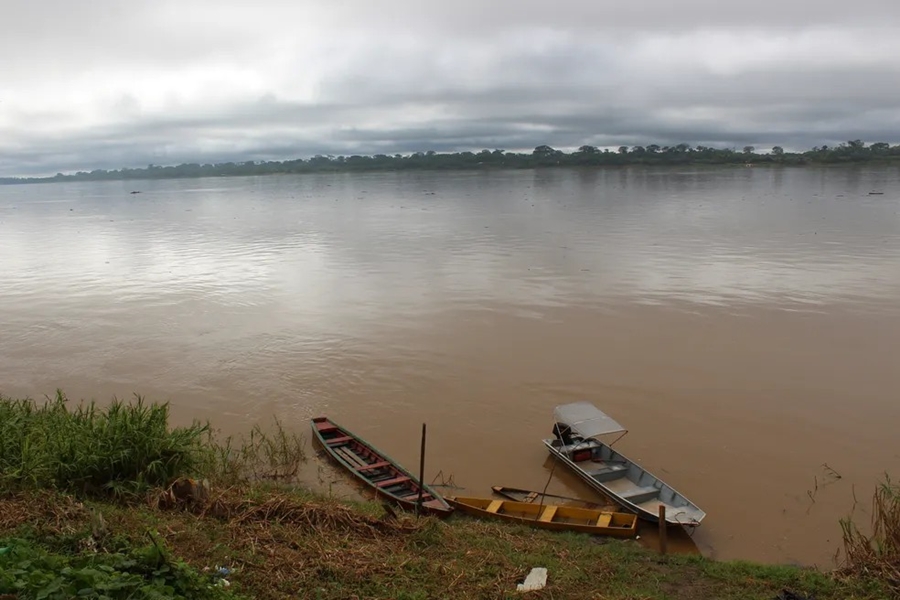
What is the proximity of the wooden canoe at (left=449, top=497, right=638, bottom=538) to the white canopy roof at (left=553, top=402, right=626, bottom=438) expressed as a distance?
5.39 ft

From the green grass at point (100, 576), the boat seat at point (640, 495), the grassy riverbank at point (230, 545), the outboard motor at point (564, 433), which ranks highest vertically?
the green grass at point (100, 576)

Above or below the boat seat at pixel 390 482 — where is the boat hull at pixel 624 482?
below

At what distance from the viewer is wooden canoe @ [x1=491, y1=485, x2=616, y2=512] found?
447 inches

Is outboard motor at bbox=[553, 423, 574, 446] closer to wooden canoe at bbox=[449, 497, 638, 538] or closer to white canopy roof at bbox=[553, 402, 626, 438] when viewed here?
white canopy roof at bbox=[553, 402, 626, 438]

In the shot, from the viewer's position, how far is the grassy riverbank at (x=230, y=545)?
5.64 m

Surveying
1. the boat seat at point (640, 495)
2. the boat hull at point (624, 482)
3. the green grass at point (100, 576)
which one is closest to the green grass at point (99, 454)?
the green grass at point (100, 576)

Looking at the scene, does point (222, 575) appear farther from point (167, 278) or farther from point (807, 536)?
point (167, 278)

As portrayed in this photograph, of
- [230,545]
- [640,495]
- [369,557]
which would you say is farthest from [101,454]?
[640,495]

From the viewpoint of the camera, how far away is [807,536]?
1038 centimetres

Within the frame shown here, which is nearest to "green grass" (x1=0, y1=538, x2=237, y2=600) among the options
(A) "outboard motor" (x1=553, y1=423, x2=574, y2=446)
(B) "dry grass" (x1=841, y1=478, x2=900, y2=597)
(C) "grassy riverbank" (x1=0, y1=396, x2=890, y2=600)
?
(C) "grassy riverbank" (x1=0, y1=396, x2=890, y2=600)

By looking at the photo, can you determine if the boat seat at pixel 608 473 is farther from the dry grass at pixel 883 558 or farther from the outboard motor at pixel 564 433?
the dry grass at pixel 883 558

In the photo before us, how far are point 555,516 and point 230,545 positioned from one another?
511 centimetres

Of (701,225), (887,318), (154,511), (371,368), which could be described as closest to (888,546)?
(154,511)

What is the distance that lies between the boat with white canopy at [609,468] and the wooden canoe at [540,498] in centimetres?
24
